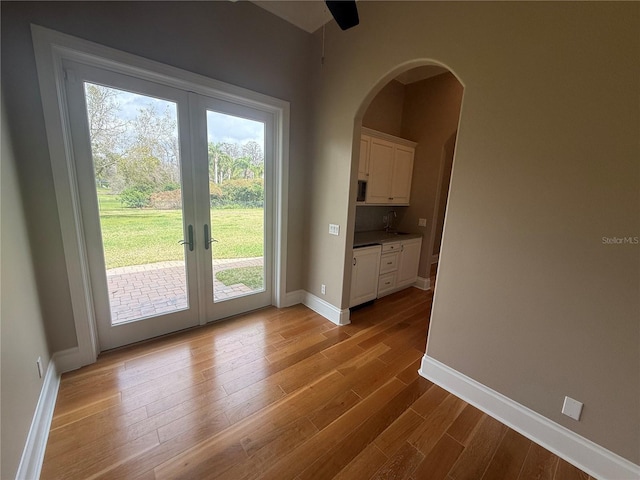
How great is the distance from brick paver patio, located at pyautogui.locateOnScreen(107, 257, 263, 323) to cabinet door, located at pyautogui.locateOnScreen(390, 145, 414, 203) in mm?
2727

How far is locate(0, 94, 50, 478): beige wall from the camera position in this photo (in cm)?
114

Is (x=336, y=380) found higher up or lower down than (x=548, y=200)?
lower down

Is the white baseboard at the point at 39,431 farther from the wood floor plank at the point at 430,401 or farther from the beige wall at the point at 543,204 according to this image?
the beige wall at the point at 543,204

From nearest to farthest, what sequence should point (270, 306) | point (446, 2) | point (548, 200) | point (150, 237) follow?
1. point (548, 200)
2. point (446, 2)
3. point (150, 237)
4. point (270, 306)

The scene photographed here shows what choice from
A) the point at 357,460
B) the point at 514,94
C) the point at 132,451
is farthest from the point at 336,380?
the point at 514,94

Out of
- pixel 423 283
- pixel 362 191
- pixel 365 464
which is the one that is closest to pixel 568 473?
pixel 365 464

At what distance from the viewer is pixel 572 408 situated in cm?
147

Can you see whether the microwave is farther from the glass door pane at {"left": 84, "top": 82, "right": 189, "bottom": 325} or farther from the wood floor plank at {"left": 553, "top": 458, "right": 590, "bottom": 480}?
the wood floor plank at {"left": 553, "top": 458, "right": 590, "bottom": 480}

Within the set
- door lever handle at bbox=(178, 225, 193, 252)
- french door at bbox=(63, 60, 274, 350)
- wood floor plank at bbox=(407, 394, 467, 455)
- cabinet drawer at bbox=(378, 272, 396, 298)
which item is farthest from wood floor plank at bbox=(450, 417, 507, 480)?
door lever handle at bbox=(178, 225, 193, 252)

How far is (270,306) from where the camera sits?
3.25 m

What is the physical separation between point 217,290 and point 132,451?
1.52 m

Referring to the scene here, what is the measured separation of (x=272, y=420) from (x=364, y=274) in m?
1.92

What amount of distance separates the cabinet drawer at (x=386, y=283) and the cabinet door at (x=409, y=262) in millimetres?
127

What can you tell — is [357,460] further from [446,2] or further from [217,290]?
[446,2]
